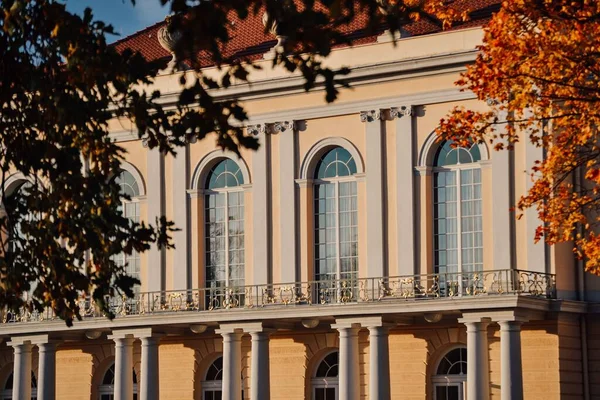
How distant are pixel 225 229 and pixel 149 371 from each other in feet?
12.6

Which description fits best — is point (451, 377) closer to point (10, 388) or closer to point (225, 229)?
point (225, 229)

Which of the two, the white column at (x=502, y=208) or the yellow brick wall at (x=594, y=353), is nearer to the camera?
the yellow brick wall at (x=594, y=353)

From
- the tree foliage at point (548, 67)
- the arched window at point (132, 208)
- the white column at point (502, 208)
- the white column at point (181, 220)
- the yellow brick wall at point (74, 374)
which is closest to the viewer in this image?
the tree foliage at point (548, 67)

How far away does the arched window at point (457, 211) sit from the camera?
1388 inches

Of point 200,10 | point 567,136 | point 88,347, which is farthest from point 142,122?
point 88,347

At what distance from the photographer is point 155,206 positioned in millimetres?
40312

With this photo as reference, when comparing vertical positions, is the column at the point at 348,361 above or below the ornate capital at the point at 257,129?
below

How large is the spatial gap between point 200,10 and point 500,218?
2370cm

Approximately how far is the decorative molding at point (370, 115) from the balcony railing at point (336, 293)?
12.0ft

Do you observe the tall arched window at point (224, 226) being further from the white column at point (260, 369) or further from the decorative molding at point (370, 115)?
the decorative molding at point (370, 115)

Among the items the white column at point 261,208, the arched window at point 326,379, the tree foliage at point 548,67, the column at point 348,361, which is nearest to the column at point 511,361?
the column at point 348,361

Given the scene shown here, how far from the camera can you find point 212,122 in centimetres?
1357

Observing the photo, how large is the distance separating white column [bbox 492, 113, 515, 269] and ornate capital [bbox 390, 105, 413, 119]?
7.98ft

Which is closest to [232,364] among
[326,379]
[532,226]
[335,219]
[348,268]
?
[326,379]
